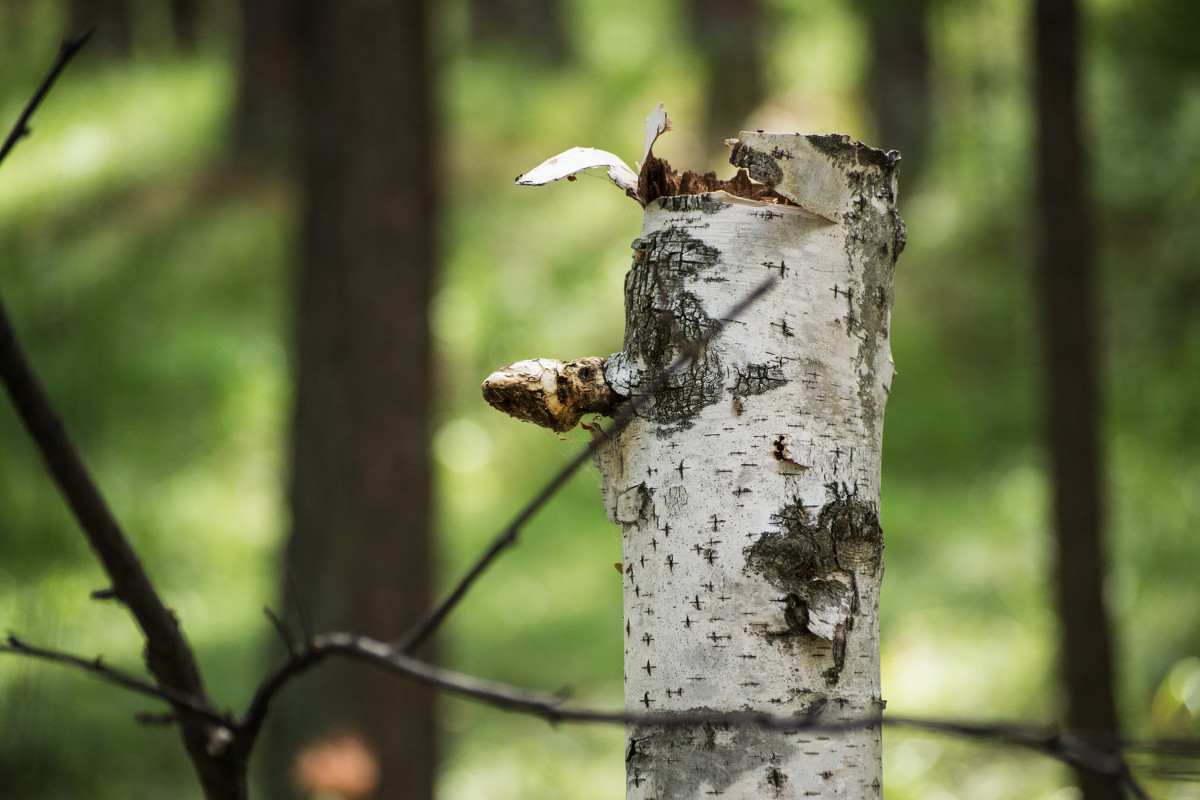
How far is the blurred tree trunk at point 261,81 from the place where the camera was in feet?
23.8

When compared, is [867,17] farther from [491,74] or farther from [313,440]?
[491,74]

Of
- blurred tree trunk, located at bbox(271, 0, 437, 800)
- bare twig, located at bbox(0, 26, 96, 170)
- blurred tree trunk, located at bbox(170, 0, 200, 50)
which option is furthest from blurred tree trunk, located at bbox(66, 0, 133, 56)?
bare twig, located at bbox(0, 26, 96, 170)

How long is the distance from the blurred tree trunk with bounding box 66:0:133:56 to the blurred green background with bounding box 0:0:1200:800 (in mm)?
195

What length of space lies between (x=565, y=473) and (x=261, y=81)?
827cm

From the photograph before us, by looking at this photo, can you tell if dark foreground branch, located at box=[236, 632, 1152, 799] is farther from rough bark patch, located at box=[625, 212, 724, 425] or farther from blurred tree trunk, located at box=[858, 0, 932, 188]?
blurred tree trunk, located at box=[858, 0, 932, 188]

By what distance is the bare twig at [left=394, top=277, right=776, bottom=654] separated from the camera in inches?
24.9

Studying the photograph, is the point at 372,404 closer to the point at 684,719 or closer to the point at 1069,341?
the point at 1069,341

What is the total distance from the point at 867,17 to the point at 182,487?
5.50 meters

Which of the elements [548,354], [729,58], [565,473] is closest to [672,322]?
[565,473]

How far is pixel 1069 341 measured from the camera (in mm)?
2947

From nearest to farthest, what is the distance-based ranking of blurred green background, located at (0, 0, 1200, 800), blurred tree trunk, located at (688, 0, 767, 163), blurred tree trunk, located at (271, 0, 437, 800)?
blurred tree trunk, located at (271, 0, 437, 800) → blurred green background, located at (0, 0, 1200, 800) → blurred tree trunk, located at (688, 0, 767, 163)

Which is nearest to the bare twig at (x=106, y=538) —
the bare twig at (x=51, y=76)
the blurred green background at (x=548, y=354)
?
the bare twig at (x=51, y=76)

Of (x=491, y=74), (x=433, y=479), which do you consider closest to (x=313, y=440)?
(x=433, y=479)

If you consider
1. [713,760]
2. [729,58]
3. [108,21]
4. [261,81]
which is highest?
[729,58]
